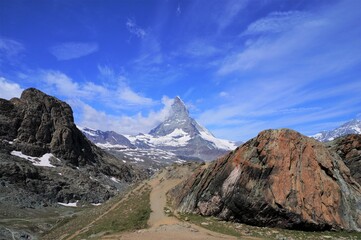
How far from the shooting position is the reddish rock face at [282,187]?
44.9 m

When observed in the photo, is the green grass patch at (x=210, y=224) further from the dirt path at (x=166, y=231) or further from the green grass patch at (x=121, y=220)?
the green grass patch at (x=121, y=220)

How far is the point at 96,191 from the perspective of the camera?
19550cm

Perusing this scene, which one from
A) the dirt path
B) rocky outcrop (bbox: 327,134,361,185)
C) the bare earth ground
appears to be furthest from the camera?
rocky outcrop (bbox: 327,134,361,185)

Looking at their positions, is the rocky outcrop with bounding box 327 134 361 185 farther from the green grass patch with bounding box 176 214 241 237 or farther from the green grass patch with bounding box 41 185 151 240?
the green grass patch with bounding box 41 185 151 240

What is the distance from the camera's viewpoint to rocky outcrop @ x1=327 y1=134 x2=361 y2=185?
5863cm

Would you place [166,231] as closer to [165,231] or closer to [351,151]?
[165,231]

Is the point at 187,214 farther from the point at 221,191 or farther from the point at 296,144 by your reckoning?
the point at 296,144

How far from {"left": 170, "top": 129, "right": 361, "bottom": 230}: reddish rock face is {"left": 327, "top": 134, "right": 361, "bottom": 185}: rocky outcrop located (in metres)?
7.61

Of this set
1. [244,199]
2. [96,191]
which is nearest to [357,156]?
[244,199]

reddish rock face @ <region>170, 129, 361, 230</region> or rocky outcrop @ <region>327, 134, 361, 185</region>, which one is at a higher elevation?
rocky outcrop @ <region>327, 134, 361, 185</region>

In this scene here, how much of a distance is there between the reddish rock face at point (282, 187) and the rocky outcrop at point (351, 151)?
25.0ft

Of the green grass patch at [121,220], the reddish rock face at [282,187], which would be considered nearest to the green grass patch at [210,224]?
the reddish rock face at [282,187]

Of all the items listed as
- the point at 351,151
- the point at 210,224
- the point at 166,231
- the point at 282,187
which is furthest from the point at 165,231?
the point at 351,151

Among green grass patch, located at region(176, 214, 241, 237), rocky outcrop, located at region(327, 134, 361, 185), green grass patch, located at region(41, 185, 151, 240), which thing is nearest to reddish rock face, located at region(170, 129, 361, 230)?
green grass patch, located at region(176, 214, 241, 237)
